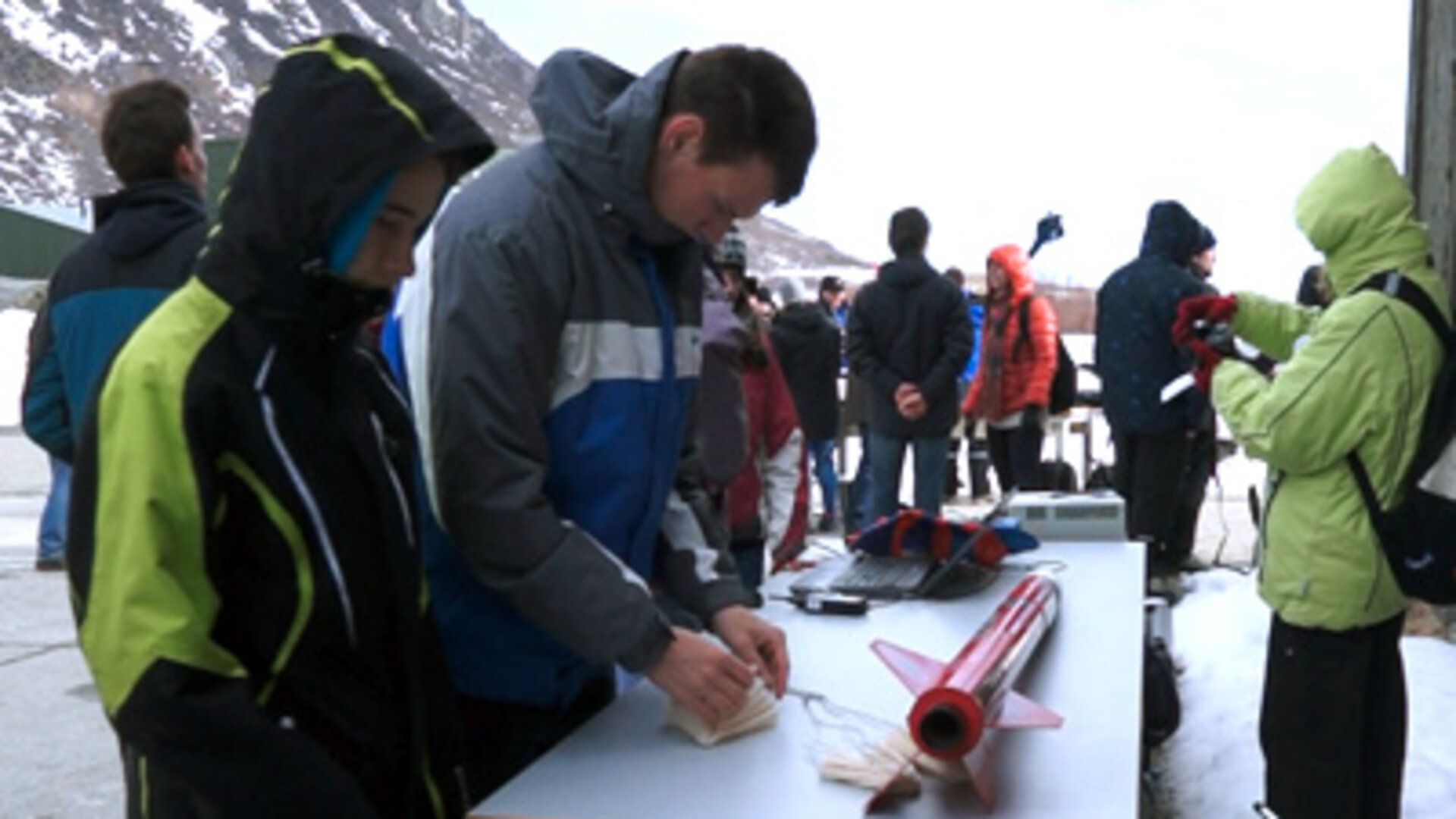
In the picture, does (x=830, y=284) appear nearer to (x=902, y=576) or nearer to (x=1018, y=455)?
(x=1018, y=455)

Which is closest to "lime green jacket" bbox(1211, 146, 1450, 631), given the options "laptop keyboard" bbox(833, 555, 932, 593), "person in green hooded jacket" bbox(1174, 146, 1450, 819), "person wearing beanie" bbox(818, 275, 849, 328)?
"person in green hooded jacket" bbox(1174, 146, 1450, 819)

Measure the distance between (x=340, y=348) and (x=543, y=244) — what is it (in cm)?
34

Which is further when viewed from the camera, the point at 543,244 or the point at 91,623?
the point at 543,244

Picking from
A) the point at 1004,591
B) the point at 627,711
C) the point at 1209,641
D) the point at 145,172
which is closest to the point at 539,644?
the point at 627,711

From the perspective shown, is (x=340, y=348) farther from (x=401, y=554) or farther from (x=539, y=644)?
(x=539, y=644)

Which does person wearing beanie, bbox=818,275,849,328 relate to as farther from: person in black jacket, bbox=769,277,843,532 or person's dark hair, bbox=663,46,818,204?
person's dark hair, bbox=663,46,818,204

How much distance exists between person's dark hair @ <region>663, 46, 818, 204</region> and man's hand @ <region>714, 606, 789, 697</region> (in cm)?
59

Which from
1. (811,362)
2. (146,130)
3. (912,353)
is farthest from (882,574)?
(811,362)

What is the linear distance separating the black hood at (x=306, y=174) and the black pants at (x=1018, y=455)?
7.22 meters

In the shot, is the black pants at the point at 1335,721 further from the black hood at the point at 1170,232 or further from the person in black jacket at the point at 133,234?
the black hood at the point at 1170,232

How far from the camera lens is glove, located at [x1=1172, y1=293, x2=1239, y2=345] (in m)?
3.67

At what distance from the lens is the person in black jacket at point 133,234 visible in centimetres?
339

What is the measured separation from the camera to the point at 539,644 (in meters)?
2.03

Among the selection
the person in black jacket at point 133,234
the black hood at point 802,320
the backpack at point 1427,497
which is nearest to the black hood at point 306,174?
the person in black jacket at point 133,234
